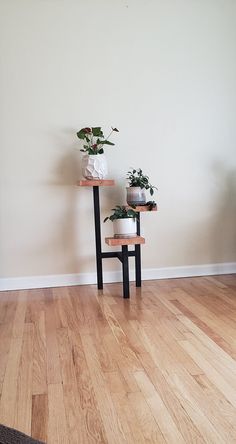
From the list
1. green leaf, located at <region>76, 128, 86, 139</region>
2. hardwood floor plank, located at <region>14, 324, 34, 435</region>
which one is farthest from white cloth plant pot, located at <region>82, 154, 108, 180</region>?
hardwood floor plank, located at <region>14, 324, 34, 435</region>

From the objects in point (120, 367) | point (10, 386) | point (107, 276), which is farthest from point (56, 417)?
point (107, 276)

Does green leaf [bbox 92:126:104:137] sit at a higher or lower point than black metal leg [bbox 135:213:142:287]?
higher

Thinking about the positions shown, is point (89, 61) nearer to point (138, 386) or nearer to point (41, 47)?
point (41, 47)

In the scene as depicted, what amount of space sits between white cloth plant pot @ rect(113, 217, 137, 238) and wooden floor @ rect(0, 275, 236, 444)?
452 mm

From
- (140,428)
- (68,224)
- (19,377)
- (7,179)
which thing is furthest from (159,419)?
(7,179)

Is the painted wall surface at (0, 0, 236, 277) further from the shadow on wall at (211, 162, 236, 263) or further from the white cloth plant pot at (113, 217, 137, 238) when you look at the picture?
the white cloth plant pot at (113, 217, 137, 238)

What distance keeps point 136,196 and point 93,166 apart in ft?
1.28

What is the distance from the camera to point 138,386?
1.66 m

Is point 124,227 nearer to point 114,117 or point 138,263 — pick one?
point 138,263

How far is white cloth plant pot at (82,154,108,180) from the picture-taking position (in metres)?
2.96

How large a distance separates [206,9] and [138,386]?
2959 mm

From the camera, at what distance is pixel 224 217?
3.49m

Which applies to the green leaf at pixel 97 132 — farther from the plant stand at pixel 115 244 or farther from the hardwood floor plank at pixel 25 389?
the hardwood floor plank at pixel 25 389

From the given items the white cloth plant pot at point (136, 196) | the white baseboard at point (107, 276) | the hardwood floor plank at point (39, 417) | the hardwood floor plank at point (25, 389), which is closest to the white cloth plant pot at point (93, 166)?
the white cloth plant pot at point (136, 196)
